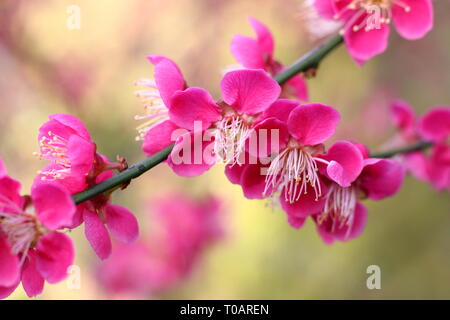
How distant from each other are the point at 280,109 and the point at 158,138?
8.1 inches

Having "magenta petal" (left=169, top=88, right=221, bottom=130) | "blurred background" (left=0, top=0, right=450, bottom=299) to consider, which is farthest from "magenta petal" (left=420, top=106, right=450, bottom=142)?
"blurred background" (left=0, top=0, right=450, bottom=299)

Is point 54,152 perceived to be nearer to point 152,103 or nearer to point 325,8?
point 152,103

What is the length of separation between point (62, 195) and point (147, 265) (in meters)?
1.38

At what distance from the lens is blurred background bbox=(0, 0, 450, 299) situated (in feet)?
7.75

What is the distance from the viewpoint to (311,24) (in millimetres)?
1248

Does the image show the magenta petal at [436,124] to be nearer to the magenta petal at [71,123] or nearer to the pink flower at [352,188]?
the pink flower at [352,188]

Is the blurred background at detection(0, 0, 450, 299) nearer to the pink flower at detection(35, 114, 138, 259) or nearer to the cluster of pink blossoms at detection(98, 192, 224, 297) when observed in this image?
the cluster of pink blossoms at detection(98, 192, 224, 297)

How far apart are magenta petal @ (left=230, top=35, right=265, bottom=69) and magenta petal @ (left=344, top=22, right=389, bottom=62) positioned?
166 mm

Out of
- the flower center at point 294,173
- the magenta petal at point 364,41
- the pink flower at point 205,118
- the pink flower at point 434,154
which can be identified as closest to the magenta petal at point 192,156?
the pink flower at point 205,118

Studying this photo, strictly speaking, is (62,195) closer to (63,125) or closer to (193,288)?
(63,125)

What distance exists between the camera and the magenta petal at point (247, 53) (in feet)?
3.48

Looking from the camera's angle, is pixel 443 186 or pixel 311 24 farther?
pixel 443 186

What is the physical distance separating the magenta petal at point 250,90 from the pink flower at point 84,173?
0.68ft
